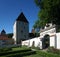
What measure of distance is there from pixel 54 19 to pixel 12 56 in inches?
399

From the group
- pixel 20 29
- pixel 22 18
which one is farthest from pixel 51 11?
pixel 22 18

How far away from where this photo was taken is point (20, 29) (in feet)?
207

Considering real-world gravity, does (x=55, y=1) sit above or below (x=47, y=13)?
above

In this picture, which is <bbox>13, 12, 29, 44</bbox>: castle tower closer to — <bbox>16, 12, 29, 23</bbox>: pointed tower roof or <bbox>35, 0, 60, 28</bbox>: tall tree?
<bbox>16, 12, 29, 23</bbox>: pointed tower roof

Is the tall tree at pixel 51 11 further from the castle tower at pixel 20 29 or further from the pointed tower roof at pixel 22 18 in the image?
the pointed tower roof at pixel 22 18

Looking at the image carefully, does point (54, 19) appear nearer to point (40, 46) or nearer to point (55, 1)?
point (55, 1)

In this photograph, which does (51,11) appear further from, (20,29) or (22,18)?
(22,18)

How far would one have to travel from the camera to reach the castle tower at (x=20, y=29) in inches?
2434

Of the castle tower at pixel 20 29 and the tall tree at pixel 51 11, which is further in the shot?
the castle tower at pixel 20 29

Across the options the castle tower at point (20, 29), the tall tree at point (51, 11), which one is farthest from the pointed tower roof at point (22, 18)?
the tall tree at point (51, 11)

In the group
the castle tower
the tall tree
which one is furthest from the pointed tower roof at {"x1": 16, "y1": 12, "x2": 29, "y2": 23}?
the tall tree

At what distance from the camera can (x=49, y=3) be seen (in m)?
25.9

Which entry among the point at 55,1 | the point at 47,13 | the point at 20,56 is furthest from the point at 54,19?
the point at 20,56

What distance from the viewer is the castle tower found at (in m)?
61.8
